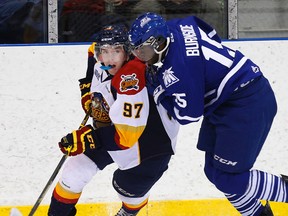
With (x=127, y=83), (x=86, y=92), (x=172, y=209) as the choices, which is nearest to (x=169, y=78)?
(x=127, y=83)

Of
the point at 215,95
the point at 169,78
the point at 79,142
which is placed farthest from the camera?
the point at 79,142

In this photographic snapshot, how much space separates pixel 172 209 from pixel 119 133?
102 cm

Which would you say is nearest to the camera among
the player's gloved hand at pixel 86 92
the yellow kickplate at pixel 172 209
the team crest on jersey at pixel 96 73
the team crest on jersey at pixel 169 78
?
the team crest on jersey at pixel 169 78

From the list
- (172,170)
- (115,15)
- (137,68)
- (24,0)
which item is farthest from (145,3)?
(137,68)

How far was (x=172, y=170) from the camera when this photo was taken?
3871 millimetres

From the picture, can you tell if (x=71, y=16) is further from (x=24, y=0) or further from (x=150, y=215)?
(x=150, y=215)

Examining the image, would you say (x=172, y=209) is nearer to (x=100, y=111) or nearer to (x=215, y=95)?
(x=100, y=111)

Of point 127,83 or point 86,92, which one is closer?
point 127,83

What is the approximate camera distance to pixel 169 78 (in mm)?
2674

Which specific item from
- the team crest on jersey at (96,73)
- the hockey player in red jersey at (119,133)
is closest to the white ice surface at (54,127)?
the hockey player in red jersey at (119,133)

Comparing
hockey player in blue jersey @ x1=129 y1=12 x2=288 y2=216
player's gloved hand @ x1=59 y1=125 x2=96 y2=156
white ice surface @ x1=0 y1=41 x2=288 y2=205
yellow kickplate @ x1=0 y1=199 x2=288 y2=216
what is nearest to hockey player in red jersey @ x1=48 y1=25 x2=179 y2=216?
player's gloved hand @ x1=59 y1=125 x2=96 y2=156

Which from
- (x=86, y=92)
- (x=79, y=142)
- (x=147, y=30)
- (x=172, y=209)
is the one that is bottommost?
(x=172, y=209)

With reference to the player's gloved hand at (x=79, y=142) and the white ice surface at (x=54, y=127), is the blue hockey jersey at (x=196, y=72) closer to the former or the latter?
the player's gloved hand at (x=79, y=142)

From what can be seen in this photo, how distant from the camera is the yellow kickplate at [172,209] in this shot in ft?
12.3
